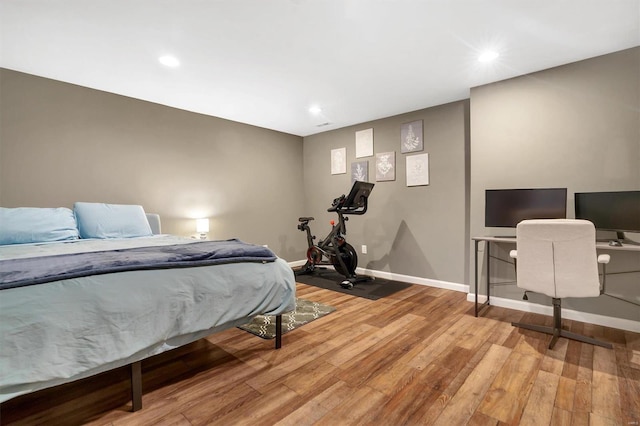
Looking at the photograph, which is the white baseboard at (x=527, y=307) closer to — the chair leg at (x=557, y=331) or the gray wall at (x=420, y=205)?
the gray wall at (x=420, y=205)

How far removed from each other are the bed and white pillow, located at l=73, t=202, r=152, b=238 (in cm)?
62

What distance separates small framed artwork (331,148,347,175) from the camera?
4.97 metres

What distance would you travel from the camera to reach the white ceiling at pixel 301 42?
204 cm

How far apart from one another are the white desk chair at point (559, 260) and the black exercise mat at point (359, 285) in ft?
5.32

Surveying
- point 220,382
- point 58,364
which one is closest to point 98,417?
point 58,364

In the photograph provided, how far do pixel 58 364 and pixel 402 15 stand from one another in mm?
2823

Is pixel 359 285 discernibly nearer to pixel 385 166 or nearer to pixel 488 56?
pixel 385 166

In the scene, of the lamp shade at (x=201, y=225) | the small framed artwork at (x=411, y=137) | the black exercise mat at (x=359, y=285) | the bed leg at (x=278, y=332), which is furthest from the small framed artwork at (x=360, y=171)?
the bed leg at (x=278, y=332)

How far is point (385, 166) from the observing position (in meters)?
4.45

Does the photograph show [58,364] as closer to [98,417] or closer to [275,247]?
[98,417]

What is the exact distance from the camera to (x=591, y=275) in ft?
6.97

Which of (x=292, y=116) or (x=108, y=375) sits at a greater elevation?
(x=292, y=116)

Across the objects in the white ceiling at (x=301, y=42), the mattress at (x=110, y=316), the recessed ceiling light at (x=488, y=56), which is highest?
the white ceiling at (x=301, y=42)

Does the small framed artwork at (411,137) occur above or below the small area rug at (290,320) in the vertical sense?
above
